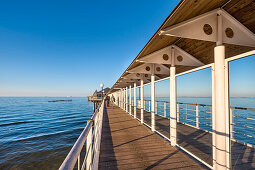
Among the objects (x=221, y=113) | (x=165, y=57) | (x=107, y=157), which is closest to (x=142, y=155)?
(x=107, y=157)

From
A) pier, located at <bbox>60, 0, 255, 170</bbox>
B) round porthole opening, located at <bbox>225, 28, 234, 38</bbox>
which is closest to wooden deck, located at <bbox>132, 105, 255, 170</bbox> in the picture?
pier, located at <bbox>60, 0, 255, 170</bbox>

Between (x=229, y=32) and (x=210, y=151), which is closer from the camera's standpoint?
(x=229, y=32)

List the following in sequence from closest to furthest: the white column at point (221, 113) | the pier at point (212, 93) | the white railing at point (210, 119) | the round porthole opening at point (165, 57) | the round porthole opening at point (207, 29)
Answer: the pier at point (212, 93), the white column at point (221, 113), the round porthole opening at point (207, 29), the white railing at point (210, 119), the round porthole opening at point (165, 57)

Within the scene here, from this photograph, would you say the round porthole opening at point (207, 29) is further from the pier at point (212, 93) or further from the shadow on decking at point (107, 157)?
the shadow on decking at point (107, 157)

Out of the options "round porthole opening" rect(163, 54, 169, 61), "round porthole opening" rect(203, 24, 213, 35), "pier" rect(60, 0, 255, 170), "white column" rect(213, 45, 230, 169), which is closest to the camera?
"pier" rect(60, 0, 255, 170)

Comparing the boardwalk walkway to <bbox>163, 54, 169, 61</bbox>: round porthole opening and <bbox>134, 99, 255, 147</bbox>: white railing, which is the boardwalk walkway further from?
<bbox>163, 54, 169, 61</bbox>: round porthole opening

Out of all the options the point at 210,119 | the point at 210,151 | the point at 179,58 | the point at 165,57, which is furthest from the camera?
the point at 210,119

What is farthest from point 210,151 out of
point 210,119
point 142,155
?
point 210,119

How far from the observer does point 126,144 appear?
360 centimetres

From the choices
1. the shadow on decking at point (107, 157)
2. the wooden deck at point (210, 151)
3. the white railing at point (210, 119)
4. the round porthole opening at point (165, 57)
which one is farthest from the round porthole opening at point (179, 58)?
the shadow on decking at point (107, 157)

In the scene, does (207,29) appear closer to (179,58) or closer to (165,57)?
(179,58)

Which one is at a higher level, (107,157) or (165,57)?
(165,57)

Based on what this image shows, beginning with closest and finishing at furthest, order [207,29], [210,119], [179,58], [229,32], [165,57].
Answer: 1. [229,32]
2. [207,29]
3. [179,58]
4. [165,57]
5. [210,119]

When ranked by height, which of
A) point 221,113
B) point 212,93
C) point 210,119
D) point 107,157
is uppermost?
point 212,93
